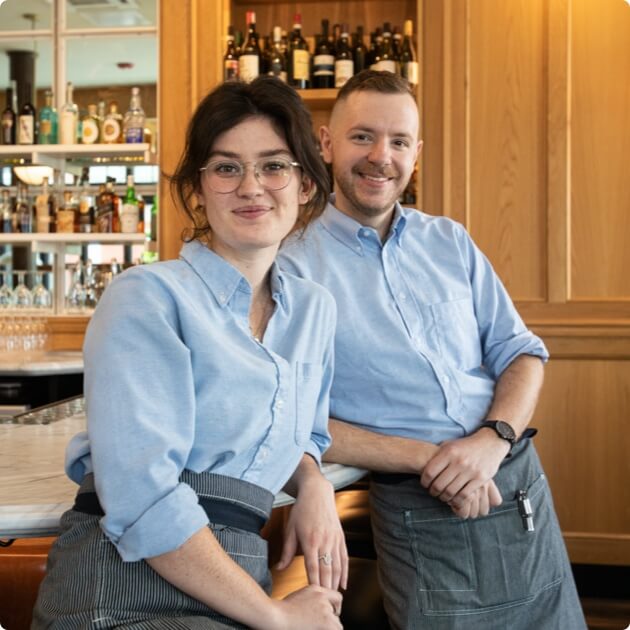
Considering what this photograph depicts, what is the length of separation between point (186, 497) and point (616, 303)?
2.58 m

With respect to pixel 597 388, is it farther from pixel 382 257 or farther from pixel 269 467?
pixel 269 467

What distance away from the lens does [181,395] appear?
3.55ft

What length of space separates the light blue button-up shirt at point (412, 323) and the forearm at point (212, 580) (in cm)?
69

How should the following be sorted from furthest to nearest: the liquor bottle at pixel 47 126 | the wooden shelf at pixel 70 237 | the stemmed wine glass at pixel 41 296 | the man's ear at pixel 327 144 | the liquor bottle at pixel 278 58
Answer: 1. the stemmed wine glass at pixel 41 296
2. the liquor bottle at pixel 47 126
3. the wooden shelf at pixel 70 237
4. the liquor bottle at pixel 278 58
5. the man's ear at pixel 327 144

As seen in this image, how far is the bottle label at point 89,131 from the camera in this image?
4477 millimetres

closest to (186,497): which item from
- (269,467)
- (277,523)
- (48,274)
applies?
(269,467)

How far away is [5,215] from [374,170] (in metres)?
3.25

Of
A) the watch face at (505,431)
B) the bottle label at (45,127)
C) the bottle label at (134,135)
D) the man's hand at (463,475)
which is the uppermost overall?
the bottle label at (45,127)

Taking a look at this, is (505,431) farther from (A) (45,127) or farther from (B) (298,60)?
(A) (45,127)

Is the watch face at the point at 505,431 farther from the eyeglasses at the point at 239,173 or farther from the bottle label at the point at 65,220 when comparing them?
the bottle label at the point at 65,220

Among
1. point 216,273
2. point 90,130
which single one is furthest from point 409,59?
point 216,273

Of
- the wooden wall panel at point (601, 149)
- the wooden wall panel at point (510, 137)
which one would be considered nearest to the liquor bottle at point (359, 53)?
the wooden wall panel at point (510, 137)

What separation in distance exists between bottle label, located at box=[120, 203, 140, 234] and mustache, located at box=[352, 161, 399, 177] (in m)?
2.66

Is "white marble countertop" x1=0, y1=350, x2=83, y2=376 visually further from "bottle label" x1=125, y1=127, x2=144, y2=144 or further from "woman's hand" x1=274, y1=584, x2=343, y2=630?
"woman's hand" x1=274, y1=584, x2=343, y2=630
